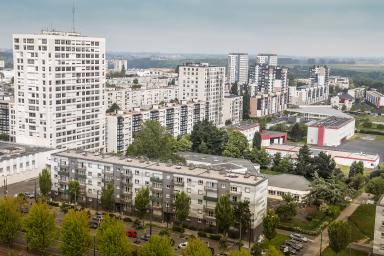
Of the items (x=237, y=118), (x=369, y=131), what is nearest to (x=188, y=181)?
(x=237, y=118)

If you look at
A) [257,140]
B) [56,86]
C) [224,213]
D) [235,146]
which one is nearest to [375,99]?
[257,140]

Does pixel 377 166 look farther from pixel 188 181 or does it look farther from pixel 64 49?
pixel 64 49

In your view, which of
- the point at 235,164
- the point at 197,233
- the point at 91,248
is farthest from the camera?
the point at 235,164

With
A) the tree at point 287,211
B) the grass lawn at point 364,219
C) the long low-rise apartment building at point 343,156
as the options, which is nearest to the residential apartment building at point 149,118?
the long low-rise apartment building at point 343,156

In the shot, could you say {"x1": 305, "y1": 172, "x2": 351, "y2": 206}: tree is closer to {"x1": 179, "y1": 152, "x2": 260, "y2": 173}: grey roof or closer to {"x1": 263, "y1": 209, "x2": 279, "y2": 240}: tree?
{"x1": 179, "y1": 152, "x2": 260, "y2": 173}: grey roof

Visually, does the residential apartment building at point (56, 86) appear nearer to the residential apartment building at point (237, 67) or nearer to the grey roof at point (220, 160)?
the grey roof at point (220, 160)

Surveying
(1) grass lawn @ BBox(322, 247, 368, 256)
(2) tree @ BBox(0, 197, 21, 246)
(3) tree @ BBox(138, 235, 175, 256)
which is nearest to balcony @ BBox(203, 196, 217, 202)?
(1) grass lawn @ BBox(322, 247, 368, 256)

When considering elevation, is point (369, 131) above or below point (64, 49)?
below

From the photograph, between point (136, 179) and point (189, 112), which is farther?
point (189, 112)
